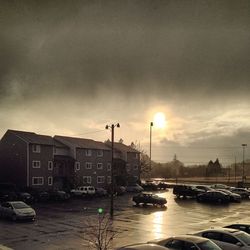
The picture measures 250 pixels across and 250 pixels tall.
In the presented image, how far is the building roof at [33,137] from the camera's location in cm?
6378

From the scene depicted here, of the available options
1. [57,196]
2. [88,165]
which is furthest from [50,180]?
[57,196]

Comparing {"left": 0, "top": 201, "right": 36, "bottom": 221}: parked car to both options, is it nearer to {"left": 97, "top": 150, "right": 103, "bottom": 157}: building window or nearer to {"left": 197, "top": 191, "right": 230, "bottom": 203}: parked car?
{"left": 197, "top": 191, "right": 230, "bottom": 203}: parked car

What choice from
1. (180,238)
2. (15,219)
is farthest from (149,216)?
(180,238)

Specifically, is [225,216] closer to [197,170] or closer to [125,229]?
[125,229]

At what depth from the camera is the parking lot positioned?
79.6ft

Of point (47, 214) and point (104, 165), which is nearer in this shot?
point (47, 214)

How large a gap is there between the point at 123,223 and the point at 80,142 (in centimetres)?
4377

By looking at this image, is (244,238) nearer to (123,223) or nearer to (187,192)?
(123,223)

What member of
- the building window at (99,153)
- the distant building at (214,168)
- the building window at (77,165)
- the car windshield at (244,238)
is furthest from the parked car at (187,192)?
the distant building at (214,168)

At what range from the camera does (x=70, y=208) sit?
42594 mm

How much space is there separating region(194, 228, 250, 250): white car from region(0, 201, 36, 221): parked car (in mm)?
17480

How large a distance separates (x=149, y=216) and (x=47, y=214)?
8884 mm

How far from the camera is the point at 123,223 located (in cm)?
3169

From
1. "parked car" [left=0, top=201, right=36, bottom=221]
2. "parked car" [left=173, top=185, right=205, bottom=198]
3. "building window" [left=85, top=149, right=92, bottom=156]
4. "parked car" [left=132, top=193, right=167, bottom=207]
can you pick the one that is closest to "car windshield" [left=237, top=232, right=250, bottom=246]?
"parked car" [left=0, top=201, right=36, bottom=221]
